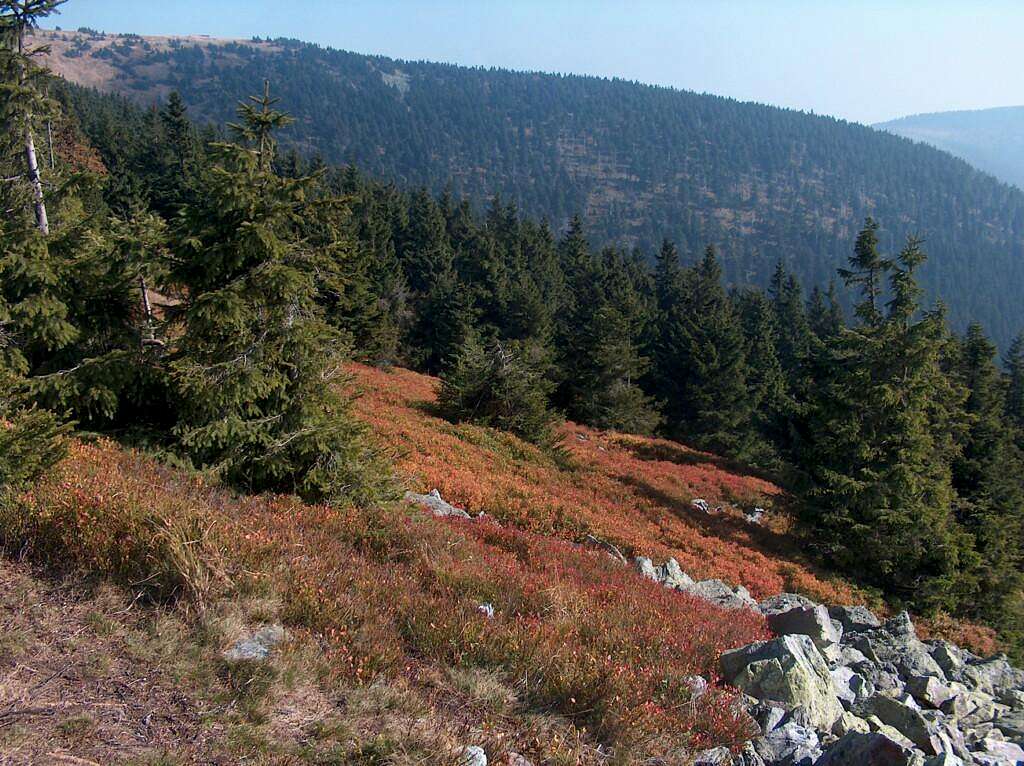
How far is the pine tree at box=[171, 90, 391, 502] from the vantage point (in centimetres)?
770

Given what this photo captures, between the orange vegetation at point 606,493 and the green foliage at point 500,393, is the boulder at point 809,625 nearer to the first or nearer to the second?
the orange vegetation at point 606,493

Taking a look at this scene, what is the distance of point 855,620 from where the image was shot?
989cm

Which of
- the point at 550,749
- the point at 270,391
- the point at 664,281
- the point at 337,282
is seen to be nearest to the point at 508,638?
the point at 550,749

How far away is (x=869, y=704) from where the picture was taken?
597 cm

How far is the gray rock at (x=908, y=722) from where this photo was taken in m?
5.27

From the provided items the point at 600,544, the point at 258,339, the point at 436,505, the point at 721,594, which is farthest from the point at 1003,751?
the point at 258,339

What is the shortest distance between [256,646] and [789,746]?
13.8ft

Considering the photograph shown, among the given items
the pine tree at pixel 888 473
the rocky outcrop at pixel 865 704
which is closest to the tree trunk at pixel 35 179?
the rocky outcrop at pixel 865 704

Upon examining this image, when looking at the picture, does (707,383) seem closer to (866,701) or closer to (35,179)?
(866,701)

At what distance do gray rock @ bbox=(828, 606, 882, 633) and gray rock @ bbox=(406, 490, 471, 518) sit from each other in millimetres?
6761

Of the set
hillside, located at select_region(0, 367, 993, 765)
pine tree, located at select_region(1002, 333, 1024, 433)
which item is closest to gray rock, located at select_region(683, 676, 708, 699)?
hillside, located at select_region(0, 367, 993, 765)

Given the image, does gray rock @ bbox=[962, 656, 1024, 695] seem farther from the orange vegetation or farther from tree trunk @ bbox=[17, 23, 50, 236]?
tree trunk @ bbox=[17, 23, 50, 236]

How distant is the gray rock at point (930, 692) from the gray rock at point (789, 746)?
9.15ft

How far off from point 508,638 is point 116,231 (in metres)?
8.56
